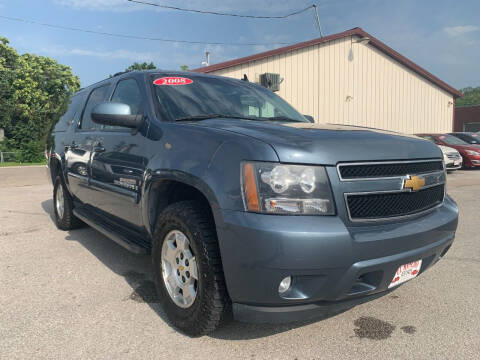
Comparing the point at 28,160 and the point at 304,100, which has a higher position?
the point at 304,100

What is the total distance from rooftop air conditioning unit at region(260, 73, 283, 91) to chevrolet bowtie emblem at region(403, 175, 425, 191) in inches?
549

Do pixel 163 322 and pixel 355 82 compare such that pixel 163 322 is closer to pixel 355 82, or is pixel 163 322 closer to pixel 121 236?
pixel 121 236

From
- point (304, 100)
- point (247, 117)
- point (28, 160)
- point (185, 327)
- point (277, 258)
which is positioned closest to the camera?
point (277, 258)

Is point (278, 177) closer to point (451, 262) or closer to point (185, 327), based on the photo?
point (185, 327)

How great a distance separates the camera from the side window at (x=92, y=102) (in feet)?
13.3

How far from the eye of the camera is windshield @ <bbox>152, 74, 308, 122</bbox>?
299 centimetres

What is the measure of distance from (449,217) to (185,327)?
1816 mm

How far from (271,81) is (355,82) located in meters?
6.05

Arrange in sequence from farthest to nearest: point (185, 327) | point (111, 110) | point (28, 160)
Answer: point (28, 160) → point (111, 110) → point (185, 327)

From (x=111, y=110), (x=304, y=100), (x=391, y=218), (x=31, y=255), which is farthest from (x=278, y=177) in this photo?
(x=304, y=100)

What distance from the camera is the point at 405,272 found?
89.3 inches

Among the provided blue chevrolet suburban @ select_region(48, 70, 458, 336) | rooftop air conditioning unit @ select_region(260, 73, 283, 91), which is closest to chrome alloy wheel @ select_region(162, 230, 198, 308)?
blue chevrolet suburban @ select_region(48, 70, 458, 336)

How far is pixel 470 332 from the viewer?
2461 millimetres

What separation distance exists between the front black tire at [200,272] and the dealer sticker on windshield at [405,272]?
0.95 meters
